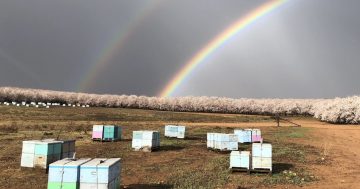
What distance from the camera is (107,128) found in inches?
1679

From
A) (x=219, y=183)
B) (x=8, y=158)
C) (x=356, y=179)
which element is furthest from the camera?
(x=8, y=158)

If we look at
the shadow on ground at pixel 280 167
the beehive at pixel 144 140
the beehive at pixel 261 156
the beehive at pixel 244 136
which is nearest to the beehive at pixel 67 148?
the beehive at pixel 144 140

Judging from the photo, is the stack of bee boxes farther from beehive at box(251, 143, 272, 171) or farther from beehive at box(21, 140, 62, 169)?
beehive at box(251, 143, 272, 171)

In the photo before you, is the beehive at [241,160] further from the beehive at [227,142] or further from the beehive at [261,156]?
the beehive at [227,142]

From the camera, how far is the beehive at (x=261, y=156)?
2561 centimetres

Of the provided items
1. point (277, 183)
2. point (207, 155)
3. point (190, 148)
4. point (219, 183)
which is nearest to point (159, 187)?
point (219, 183)

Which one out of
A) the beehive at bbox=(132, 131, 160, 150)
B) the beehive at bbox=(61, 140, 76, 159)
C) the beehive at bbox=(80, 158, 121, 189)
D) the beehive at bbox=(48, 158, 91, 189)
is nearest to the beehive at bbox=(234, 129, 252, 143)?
the beehive at bbox=(132, 131, 160, 150)

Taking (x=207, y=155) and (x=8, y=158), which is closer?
(x=8, y=158)

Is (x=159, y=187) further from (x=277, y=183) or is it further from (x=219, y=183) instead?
(x=277, y=183)

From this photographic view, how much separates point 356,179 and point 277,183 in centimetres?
633

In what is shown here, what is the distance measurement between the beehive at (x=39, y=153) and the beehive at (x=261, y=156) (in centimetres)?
1366

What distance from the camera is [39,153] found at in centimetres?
2419

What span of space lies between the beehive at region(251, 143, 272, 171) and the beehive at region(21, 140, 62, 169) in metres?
13.7

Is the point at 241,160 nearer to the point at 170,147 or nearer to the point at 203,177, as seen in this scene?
the point at 203,177
